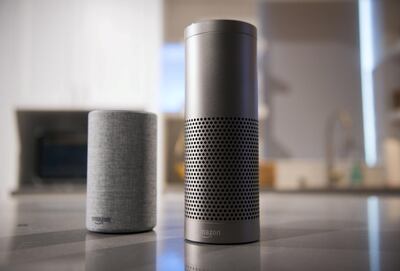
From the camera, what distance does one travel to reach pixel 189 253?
0.40m

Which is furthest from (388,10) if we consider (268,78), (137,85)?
(137,85)

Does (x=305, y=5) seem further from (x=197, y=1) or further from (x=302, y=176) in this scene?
(x=302, y=176)

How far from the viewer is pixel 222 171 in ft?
1.48

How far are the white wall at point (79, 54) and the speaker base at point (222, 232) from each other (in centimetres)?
211

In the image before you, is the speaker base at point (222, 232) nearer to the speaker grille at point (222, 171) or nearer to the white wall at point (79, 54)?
the speaker grille at point (222, 171)

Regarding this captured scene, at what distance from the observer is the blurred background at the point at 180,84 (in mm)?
2523

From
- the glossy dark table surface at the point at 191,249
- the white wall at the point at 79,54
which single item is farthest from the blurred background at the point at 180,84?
the glossy dark table surface at the point at 191,249

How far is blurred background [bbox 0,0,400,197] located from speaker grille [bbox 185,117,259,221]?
1.97 metres

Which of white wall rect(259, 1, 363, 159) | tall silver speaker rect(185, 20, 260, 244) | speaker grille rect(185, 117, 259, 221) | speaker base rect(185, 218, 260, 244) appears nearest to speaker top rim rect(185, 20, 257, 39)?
tall silver speaker rect(185, 20, 260, 244)

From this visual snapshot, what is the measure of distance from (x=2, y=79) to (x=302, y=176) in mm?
2243

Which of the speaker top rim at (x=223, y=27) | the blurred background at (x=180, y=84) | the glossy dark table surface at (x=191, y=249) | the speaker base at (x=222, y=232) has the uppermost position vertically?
the blurred background at (x=180, y=84)

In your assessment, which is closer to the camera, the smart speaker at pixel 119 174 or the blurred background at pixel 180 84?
the smart speaker at pixel 119 174

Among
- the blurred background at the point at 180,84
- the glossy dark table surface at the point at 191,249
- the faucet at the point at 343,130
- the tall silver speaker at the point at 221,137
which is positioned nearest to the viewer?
the glossy dark table surface at the point at 191,249

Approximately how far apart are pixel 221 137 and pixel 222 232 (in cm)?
11
